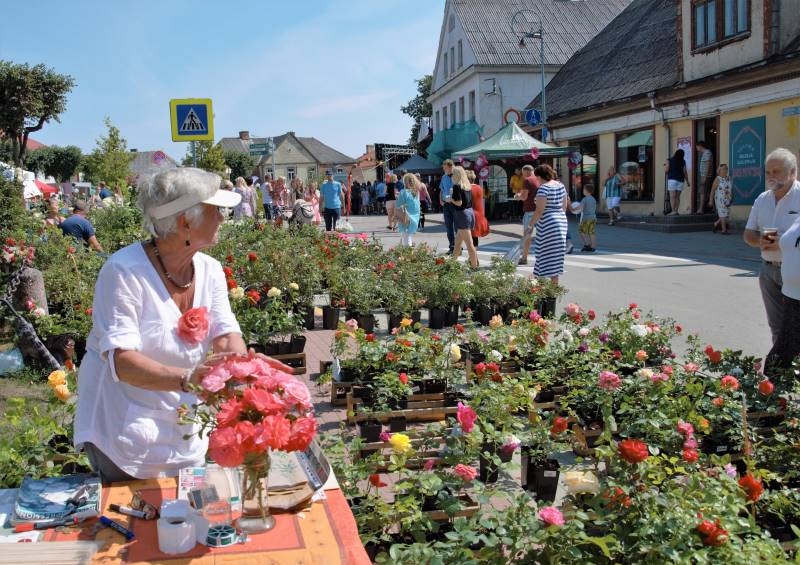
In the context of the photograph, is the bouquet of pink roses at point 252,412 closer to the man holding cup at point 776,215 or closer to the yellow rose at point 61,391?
the yellow rose at point 61,391

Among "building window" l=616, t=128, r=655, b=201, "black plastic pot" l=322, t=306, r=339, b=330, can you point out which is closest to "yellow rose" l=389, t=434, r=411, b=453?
"black plastic pot" l=322, t=306, r=339, b=330

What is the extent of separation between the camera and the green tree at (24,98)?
119 ft

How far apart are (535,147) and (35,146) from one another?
3137 inches

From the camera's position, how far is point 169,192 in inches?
104

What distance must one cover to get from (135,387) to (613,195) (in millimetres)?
23285

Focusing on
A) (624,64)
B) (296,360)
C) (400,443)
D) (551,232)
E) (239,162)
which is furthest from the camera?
(239,162)

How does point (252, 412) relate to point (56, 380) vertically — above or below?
above

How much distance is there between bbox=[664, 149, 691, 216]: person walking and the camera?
2134 centimetres

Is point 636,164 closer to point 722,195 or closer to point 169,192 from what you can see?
point 722,195

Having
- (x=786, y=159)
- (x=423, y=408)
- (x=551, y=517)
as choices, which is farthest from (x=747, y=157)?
(x=551, y=517)

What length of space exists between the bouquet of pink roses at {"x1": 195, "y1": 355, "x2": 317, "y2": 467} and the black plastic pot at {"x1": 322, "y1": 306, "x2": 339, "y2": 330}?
6.57 metres

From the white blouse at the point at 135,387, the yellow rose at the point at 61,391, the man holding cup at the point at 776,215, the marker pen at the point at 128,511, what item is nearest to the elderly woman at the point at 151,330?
the white blouse at the point at 135,387

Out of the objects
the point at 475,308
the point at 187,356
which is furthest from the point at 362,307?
the point at 187,356

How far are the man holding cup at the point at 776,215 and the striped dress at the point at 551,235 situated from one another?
3895mm
